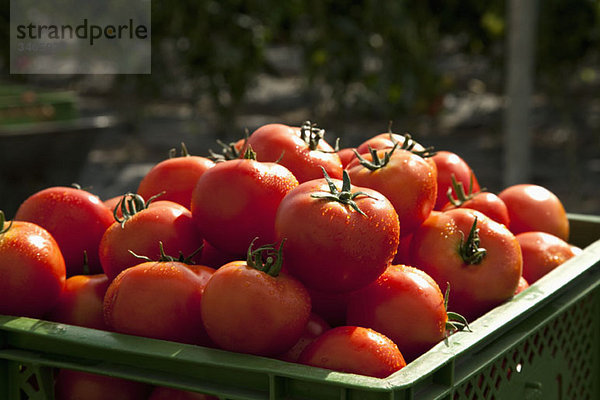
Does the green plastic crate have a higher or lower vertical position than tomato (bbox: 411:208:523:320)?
lower

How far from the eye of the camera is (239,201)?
4.85 ft

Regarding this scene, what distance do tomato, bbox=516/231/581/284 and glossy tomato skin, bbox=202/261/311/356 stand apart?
689mm

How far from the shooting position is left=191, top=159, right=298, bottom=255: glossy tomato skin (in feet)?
4.87

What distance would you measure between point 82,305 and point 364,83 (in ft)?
18.8

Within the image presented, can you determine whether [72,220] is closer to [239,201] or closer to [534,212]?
[239,201]

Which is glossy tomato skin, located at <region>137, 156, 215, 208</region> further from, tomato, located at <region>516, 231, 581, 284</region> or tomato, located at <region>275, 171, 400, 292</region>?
tomato, located at <region>516, 231, 581, 284</region>

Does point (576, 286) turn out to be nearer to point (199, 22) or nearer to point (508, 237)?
point (508, 237)

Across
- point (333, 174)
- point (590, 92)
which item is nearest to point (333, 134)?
point (590, 92)

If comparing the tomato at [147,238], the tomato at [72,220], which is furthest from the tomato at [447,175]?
the tomato at [72,220]

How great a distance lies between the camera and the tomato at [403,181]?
1543mm

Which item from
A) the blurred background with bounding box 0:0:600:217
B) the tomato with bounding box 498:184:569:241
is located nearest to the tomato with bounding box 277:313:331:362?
the tomato with bounding box 498:184:569:241

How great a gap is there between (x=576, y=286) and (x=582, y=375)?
0.21 metres

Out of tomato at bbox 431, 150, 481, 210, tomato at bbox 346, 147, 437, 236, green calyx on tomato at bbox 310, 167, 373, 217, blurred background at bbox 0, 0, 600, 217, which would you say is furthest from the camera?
blurred background at bbox 0, 0, 600, 217

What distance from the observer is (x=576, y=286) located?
1641 millimetres
